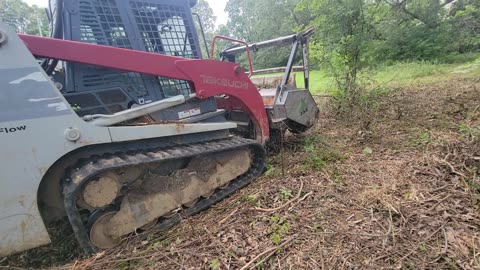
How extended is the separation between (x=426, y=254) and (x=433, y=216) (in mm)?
460

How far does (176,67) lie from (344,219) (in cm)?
206

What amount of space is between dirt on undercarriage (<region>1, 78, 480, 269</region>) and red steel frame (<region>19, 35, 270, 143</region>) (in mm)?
879

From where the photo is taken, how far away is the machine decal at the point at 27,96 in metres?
1.96

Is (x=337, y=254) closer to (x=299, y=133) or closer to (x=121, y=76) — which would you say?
(x=121, y=76)

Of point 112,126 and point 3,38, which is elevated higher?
point 3,38

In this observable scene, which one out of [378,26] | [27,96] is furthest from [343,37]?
[27,96]

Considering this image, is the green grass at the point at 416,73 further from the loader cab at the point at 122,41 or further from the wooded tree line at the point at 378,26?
the loader cab at the point at 122,41

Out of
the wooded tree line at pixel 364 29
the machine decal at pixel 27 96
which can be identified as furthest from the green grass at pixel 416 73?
the machine decal at pixel 27 96

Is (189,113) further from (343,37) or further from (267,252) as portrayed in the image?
(343,37)

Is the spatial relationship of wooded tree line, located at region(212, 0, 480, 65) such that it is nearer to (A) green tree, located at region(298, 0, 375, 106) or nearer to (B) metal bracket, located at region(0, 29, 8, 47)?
(A) green tree, located at region(298, 0, 375, 106)

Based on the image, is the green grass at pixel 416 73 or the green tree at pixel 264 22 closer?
the green grass at pixel 416 73

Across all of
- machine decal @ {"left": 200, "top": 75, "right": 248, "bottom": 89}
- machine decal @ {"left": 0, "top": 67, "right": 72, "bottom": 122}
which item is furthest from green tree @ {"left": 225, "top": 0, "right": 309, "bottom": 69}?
machine decal @ {"left": 0, "top": 67, "right": 72, "bottom": 122}

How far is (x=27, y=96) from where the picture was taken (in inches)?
79.4

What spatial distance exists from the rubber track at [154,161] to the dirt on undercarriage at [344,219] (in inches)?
3.9
